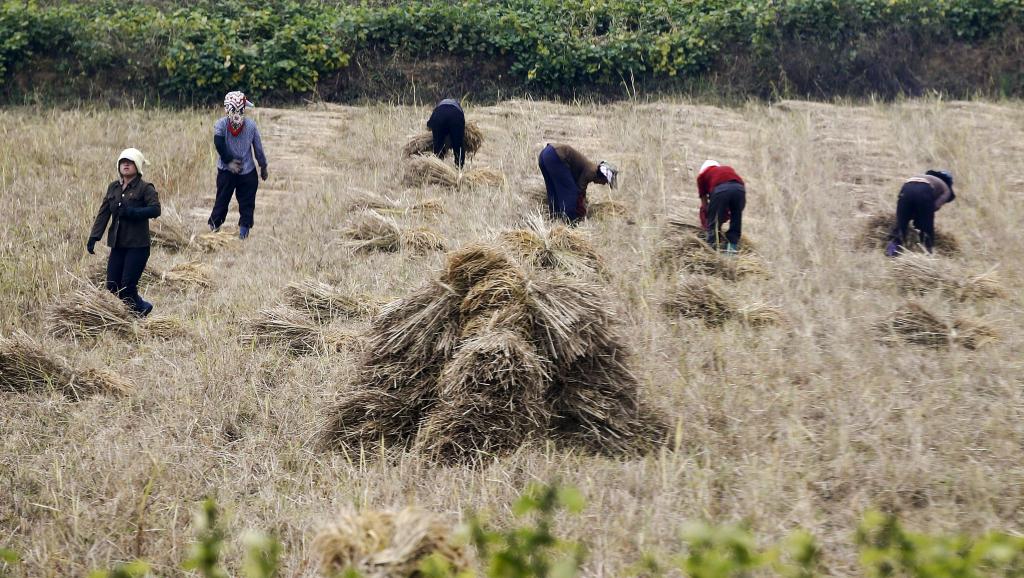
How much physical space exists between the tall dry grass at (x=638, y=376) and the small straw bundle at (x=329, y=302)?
0.31 meters

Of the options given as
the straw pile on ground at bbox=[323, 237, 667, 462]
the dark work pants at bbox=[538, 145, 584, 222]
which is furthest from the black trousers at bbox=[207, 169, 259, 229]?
the straw pile on ground at bbox=[323, 237, 667, 462]

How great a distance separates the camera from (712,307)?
286 inches

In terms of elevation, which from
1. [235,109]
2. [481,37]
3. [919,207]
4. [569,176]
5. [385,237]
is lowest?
[385,237]

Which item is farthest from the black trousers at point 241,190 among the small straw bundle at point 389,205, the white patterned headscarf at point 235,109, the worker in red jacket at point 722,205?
the worker in red jacket at point 722,205

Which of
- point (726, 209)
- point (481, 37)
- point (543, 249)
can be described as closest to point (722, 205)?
point (726, 209)

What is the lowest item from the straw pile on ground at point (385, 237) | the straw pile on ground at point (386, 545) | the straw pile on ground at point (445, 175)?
the straw pile on ground at point (385, 237)

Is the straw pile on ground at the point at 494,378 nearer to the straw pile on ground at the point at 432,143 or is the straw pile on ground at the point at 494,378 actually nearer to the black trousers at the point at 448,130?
the black trousers at the point at 448,130

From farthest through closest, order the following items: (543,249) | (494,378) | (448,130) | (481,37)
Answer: (481,37)
(448,130)
(543,249)
(494,378)

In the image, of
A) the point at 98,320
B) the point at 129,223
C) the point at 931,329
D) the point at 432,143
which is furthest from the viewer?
the point at 432,143

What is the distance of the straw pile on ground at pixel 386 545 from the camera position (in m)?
3.21

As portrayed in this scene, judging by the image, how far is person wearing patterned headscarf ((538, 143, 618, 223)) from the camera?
9438 millimetres

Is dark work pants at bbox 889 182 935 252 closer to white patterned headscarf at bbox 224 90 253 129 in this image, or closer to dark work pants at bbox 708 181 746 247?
dark work pants at bbox 708 181 746 247

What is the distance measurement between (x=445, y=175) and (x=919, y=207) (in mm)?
4817

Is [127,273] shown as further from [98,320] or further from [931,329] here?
[931,329]
